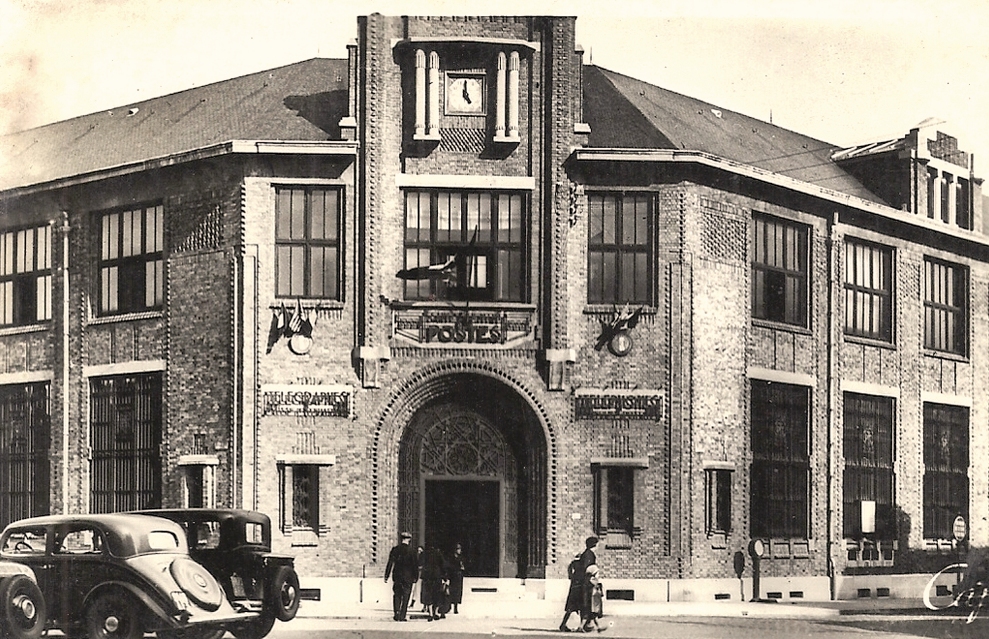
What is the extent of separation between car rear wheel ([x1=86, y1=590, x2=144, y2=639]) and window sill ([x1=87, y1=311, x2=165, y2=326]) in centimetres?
1207

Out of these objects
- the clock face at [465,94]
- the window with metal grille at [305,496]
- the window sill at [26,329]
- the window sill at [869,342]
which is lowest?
the window with metal grille at [305,496]

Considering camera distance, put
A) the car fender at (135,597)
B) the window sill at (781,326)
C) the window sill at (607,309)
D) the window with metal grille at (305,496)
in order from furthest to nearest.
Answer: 1. the window sill at (781,326)
2. the window sill at (607,309)
3. the window with metal grille at (305,496)
4. the car fender at (135,597)

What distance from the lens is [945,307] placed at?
34625mm

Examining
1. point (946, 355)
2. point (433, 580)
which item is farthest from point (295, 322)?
point (946, 355)

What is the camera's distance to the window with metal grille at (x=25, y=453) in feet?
99.8

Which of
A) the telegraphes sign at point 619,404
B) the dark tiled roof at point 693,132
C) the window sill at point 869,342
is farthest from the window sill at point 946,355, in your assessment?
the telegraphes sign at point 619,404

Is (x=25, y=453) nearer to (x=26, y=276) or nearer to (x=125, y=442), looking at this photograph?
(x=125, y=442)

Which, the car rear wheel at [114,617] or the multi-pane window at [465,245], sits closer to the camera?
the car rear wheel at [114,617]

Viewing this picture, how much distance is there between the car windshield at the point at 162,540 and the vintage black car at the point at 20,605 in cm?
157

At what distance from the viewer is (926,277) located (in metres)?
34.2

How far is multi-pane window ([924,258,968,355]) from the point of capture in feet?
112

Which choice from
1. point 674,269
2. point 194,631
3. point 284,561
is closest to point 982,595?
point 674,269

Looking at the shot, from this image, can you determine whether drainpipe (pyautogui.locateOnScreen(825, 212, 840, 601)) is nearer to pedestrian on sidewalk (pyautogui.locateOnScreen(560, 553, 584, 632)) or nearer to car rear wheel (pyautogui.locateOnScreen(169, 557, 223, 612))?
pedestrian on sidewalk (pyautogui.locateOnScreen(560, 553, 584, 632))

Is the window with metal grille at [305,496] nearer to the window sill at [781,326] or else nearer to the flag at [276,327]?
the flag at [276,327]
